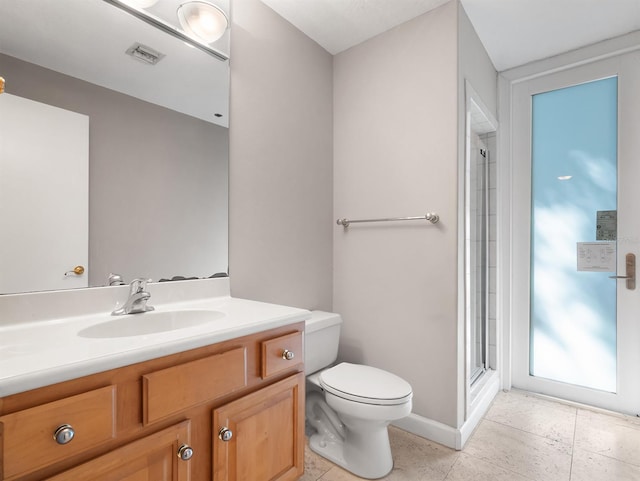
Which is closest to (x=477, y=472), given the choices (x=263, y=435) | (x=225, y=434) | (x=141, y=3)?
(x=263, y=435)

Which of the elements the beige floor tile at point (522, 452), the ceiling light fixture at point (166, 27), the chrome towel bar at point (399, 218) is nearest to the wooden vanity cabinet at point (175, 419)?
the chrome towel bar at point (399, 218)

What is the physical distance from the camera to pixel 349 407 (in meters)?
1.49

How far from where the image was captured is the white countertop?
25.6 inches

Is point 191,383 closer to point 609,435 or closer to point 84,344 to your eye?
point 84,344

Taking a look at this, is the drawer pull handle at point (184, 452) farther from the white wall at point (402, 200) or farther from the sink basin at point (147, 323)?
the white wall at point (402, 200)

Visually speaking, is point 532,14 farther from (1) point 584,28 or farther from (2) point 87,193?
(2) point 87,193

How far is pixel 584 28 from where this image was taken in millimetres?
2029

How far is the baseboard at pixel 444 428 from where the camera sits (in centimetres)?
175

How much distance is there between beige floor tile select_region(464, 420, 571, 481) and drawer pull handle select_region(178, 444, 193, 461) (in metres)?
1.48

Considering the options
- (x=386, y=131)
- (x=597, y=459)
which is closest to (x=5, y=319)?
(x=386, y=131)

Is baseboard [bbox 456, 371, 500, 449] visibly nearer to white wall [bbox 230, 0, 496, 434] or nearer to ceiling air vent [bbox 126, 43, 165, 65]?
white wall [bbox 230, 0, 496, 434]

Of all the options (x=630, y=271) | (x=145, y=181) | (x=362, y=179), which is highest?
(x=362, y=179)

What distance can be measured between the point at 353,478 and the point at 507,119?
2579 mm

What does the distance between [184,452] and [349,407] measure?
0.82m
